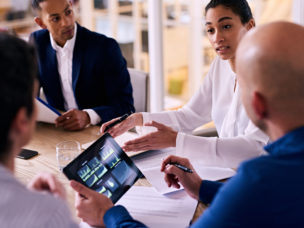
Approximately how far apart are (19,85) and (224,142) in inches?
38.7

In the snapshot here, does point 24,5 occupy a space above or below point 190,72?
above

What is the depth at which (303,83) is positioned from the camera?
2.86 feet

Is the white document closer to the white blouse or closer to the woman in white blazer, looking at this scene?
the woman in white blazer

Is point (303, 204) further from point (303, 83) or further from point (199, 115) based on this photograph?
point (199, 115)

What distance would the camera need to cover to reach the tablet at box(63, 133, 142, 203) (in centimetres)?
119

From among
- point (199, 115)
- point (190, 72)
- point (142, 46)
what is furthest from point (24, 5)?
point (199, 115)

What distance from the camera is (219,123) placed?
1940mm

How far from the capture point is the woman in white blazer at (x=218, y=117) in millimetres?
1537

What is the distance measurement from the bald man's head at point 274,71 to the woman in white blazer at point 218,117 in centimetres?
62

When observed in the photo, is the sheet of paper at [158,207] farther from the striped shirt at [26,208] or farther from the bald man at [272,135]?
the striped shirt at [26,208]

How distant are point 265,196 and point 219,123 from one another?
116cm

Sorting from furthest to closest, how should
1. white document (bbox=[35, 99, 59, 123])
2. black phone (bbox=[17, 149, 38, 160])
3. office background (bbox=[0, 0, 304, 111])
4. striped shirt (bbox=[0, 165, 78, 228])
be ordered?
office background (bbox=[0, 0, 304, 111]), white document (bbox=[35, 99, 59, 123]), black phone (bbox=[17, 149, 38, 160]), striped shirt (bbox=[0, 165, 78, 228])

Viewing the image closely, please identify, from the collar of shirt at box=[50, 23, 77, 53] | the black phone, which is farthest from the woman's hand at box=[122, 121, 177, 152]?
the collar of shirt at box=[50, 23, 77, 53]

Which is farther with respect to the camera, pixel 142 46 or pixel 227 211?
pixel 142 46
